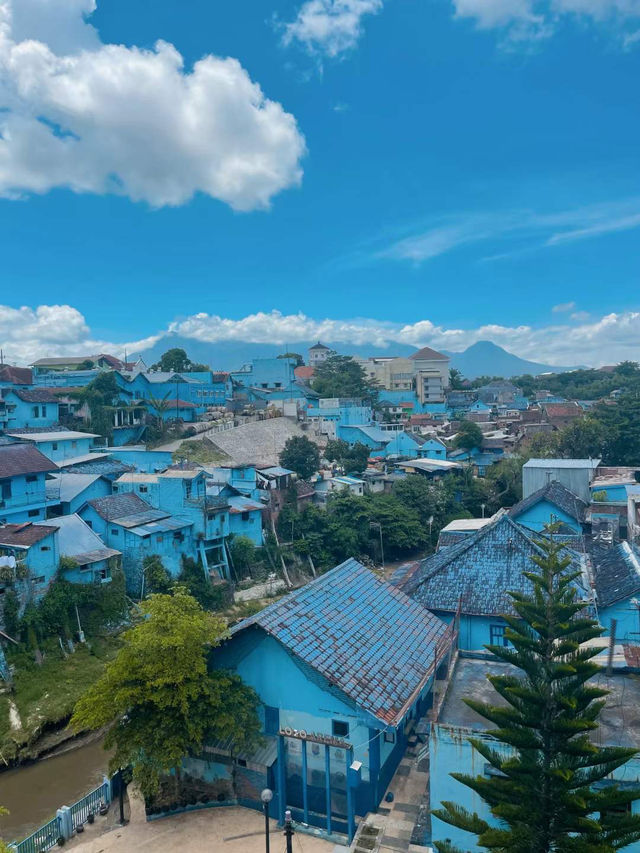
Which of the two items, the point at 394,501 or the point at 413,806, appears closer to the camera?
the point at 413,806

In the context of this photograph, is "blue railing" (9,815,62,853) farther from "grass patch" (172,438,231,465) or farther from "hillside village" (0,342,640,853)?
"grass patch" (172,438,231,465)

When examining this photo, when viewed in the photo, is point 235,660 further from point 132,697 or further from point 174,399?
point 174,399

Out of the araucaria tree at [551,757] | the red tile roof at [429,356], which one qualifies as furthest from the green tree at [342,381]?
the araucaria tree at [551,757]

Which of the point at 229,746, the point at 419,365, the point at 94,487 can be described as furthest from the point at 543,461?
the point at 419,365

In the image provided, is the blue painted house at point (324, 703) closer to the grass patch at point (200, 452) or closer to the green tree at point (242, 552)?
the green tree at point (242, 552)

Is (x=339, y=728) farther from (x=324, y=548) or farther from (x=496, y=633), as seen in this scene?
(x=324, y=548)

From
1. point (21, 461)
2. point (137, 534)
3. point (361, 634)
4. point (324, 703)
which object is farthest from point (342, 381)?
point (324, 703)
